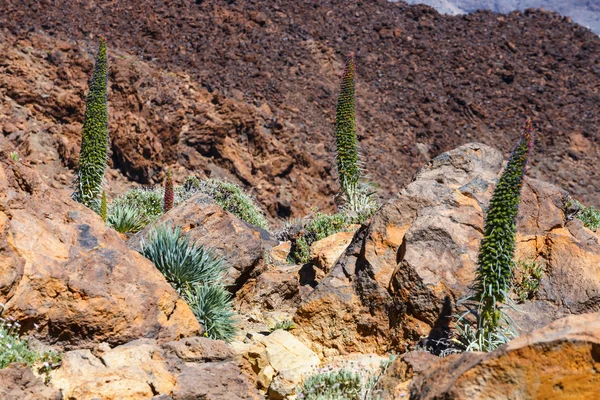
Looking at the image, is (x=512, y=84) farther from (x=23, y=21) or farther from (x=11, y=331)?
(x=11, y=331)

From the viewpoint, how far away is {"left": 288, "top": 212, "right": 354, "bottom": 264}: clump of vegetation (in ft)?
30.4

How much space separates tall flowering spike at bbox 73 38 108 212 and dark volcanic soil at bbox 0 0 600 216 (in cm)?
849

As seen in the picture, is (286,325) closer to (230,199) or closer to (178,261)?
(178,261)

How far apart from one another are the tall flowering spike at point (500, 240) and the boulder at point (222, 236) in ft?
9.56

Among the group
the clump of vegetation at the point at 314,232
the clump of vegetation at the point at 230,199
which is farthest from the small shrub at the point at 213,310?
the clump of vegetation at the point at 230,199

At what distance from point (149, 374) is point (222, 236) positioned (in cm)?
336

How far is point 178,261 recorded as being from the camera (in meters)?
6.25

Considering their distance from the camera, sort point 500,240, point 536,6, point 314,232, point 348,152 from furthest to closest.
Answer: point 536,6, point 348,152, point 314,232, point 500,240

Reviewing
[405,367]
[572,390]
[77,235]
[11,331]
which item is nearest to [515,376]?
[572,390]

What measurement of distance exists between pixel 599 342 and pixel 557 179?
90.2 feet

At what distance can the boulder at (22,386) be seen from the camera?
348cm

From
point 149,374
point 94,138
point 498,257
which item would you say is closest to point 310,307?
point 498,257

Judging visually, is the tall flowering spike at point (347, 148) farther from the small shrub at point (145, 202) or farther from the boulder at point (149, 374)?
the boulder at point (149, 374)

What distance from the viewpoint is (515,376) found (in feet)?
10.2
